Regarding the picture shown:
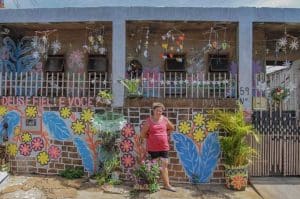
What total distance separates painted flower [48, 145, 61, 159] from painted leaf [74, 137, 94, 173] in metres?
0.44

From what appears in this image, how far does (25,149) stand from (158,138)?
298 cm

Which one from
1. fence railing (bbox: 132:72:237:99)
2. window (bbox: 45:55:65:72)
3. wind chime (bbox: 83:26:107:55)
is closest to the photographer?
fence railing (bbox: 132:72:237:99)

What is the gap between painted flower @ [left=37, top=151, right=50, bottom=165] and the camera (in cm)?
873

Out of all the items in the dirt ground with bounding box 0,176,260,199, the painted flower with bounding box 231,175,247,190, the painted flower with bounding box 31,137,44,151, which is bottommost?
the dirt ground with bounding box 0,176,260,199

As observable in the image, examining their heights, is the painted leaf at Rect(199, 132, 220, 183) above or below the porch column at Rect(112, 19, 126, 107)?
below

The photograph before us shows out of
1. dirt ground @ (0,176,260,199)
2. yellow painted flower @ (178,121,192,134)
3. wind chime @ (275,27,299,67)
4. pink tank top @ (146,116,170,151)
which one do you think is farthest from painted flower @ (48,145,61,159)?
wind chime @ (275,27,299,67)

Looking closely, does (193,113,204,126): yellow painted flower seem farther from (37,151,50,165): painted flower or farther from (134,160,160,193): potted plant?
(37,151,50,165): painted flower

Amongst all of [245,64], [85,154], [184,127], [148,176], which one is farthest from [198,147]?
[85,154]

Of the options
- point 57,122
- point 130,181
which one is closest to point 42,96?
point 57,122

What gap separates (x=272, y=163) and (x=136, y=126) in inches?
117

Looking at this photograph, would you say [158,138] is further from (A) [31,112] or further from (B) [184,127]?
(A) [31,112]

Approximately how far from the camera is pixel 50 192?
7.59 meters

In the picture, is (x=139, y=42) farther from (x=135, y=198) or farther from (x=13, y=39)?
(x=135, y=198)

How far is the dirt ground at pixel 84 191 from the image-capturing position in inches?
295
